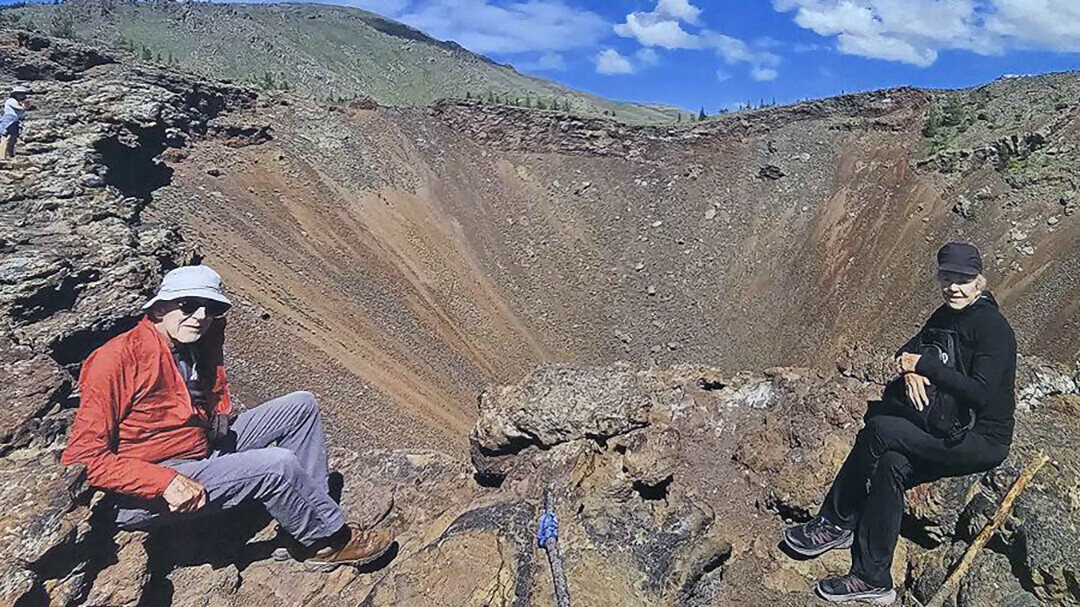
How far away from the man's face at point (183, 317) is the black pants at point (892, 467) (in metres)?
4.36

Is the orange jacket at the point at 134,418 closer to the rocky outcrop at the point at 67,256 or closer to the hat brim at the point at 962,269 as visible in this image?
the rocky outcrop at the point at 67,256

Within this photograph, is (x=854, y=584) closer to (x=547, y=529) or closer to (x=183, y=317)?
(x=547, y=529)

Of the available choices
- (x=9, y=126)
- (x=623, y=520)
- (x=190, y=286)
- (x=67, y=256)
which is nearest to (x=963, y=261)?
(x=623, y=520)

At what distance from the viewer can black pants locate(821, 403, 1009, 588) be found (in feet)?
14.1

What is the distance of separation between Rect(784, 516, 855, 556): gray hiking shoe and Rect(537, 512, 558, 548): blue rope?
5.54 feet

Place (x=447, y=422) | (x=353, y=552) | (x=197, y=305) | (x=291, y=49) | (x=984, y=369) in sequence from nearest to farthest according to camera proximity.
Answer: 1. (x=984, y=369)
2. (x=197, y=305)
3. (x=353, y=552)
4. (x=447, y=422)
5. (x=291, y=49)

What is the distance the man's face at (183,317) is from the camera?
180 inches

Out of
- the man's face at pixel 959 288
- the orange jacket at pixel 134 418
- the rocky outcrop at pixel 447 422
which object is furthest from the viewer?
the rocky outcrop at pixel 447 422

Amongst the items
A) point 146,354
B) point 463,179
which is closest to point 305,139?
point 463,179

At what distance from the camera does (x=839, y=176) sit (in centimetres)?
1945

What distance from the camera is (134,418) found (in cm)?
454

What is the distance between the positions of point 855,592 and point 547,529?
2.01 metres

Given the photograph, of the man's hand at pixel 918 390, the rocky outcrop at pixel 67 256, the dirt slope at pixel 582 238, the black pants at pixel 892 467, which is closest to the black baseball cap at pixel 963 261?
the man's hand at pixel 918 390

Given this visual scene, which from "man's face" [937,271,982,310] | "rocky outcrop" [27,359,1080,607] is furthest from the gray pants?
"man's face" [937,271,982,310]
